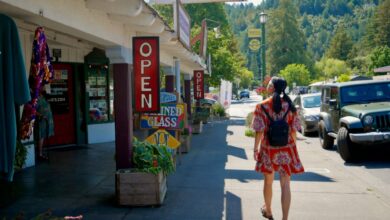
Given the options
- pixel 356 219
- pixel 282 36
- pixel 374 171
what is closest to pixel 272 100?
pixel 356 219

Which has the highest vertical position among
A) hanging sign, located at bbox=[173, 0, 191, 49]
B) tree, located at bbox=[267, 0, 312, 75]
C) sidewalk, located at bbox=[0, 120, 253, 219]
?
tree, located at bbox=[267, 0, 312, 75]

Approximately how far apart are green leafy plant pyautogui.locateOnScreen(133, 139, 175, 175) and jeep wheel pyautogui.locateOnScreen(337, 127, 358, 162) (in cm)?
474

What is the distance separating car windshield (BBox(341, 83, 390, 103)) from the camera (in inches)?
436

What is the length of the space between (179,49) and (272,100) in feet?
22.6

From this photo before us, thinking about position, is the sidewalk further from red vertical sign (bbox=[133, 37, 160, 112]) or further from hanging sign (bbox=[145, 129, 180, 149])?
red vertical sign (bbox=[133, 37, 160, 112])

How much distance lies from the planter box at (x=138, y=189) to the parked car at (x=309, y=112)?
10402 millimetres

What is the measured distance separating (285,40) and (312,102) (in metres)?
69.2

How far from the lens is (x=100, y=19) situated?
626 cm

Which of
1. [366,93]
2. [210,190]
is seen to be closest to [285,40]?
[366,93]

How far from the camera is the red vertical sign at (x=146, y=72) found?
6957mm

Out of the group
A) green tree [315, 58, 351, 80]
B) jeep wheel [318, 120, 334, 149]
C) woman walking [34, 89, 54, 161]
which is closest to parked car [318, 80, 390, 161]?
jeep wheel [318, 120, 334, 149]

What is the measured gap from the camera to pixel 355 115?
33.2 feet

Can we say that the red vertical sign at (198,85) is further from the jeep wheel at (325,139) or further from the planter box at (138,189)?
the planter box at (138,189)

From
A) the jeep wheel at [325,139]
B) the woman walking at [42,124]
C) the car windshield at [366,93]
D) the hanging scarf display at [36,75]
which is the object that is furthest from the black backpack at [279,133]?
the jeep wheel at [325,139]
